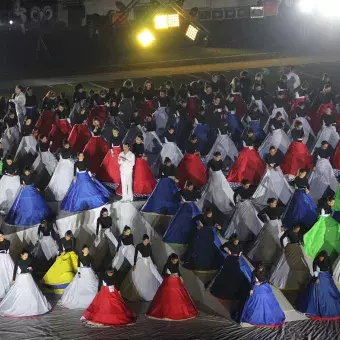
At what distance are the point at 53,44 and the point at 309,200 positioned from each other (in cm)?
2325

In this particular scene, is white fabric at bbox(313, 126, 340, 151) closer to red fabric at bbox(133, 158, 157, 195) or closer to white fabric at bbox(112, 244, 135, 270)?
red fabric at bbox(133, 158, 157, 195)

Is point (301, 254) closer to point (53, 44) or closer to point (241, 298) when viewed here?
point (241, 298)

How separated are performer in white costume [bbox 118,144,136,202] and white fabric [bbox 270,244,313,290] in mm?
4461

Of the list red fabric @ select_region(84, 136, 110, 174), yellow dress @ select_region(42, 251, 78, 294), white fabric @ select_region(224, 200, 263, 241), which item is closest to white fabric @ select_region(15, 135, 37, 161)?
red fabric @ select_region(84, 136, 110, 174)

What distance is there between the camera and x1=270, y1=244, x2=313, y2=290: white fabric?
1814 centimetres

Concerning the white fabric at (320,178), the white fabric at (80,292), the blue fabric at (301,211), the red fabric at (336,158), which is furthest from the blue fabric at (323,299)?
the red fabric at (336,158)

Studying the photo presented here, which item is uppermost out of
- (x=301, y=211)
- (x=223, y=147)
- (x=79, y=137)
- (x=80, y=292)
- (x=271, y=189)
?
(x=79, y=137)

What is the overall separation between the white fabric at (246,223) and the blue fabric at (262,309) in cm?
354

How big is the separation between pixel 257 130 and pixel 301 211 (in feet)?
19.1

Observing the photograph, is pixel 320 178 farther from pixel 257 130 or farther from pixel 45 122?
pixel 45 122

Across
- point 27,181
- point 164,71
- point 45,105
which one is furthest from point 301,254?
point 164,71

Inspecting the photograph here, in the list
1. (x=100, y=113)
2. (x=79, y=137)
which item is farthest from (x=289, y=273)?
(x=100, y=113)

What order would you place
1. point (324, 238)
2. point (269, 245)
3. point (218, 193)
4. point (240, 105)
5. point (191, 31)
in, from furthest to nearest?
point (191, 31) → point (240, 105) → point (218, 193) → point (269, 245) → point (324, 238)

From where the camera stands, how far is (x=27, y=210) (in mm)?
20547
